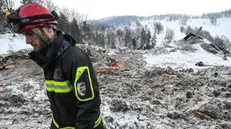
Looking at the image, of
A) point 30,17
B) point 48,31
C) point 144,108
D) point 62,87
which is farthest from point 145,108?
point 30,17

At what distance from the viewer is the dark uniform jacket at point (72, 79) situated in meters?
1.52

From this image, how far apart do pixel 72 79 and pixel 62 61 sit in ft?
0.54

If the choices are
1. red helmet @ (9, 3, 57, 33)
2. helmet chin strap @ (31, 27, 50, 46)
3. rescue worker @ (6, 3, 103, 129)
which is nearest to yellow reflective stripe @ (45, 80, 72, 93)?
rescue worker @ (6, 3, 103, 129)

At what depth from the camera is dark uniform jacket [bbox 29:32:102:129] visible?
59.9 inches

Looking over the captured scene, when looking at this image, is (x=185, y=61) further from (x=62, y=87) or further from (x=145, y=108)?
(x=62, y=87)

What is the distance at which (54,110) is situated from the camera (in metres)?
1.87

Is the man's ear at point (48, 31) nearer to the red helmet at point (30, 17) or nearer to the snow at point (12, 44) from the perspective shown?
the red helmet at point (30, 17)

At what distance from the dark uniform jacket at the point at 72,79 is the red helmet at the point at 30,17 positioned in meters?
0.17

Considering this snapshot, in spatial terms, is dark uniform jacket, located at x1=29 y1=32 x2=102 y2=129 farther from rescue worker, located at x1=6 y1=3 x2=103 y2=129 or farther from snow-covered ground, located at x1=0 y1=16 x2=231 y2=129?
snow-covered ground, located at x1=0 y1=16 x2=231 y2=129

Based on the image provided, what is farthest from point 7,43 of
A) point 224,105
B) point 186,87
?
point 224,105

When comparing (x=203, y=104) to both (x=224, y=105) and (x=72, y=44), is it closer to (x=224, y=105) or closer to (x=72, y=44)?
(x=224, y=105)

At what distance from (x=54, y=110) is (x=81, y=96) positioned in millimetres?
502

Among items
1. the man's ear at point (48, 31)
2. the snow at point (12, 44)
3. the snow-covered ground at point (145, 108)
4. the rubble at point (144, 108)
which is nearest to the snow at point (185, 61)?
the snow-covered ground at point (145, 108)

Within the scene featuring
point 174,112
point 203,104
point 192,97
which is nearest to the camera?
point 174,112
